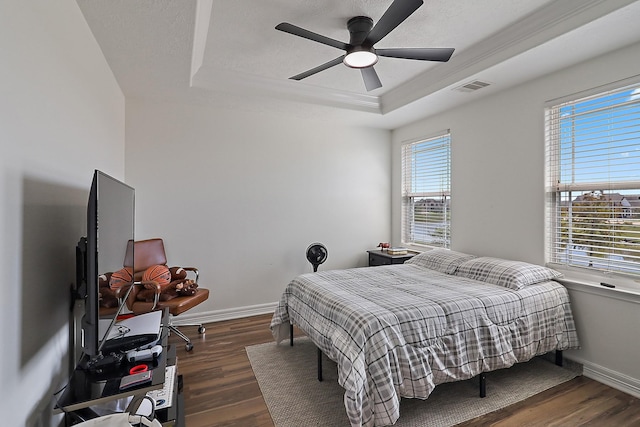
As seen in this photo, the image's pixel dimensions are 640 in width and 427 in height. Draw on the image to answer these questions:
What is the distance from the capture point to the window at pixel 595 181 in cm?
233

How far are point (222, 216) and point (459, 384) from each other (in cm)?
294

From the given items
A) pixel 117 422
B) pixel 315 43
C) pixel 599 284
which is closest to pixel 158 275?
pixel 117 422

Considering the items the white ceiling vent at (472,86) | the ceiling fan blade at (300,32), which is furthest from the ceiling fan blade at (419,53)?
the white ceiling vent at (472,86)

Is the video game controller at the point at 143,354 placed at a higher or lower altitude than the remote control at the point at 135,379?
higher

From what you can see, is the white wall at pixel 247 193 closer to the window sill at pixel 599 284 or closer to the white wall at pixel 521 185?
the white wall at pixel 521 185

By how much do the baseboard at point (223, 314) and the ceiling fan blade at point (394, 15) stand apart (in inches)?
126

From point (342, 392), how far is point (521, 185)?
249 centimetres

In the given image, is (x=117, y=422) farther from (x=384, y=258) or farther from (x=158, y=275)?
(x=384, y=258)

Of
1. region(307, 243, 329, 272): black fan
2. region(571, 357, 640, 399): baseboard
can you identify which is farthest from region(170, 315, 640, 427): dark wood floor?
region(307, 243, 329, 272): black fan

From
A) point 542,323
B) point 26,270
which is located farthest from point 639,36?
point 26,270

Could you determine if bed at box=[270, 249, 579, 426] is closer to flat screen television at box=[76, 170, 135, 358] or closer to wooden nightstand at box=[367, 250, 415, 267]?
wooden nightstand at box=[367, 250, 415, 267]

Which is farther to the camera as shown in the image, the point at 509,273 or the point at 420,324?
the point at 509,273

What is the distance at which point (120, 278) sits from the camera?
1.72 meters

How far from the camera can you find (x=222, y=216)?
12.5 feet
